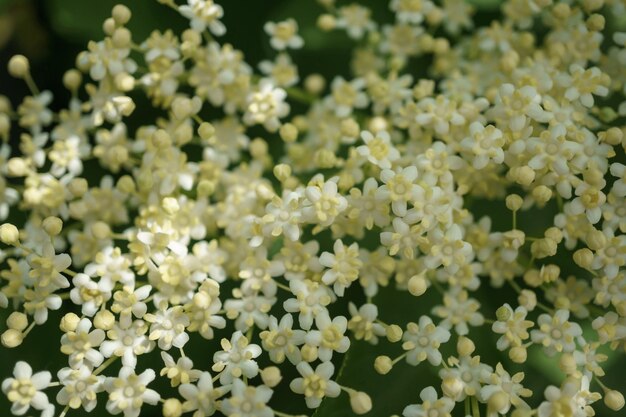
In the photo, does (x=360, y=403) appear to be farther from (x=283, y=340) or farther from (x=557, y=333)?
(x=557, y=333)

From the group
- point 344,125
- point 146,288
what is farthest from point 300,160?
point 146,288

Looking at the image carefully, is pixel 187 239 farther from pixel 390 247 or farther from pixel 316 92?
pixel 316 92

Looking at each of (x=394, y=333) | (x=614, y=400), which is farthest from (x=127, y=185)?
(x=614, y=400)

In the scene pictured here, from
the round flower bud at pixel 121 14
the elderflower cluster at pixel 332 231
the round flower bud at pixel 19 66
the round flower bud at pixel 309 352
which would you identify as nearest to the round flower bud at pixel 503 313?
the elderflower cluster at pixel 332 231

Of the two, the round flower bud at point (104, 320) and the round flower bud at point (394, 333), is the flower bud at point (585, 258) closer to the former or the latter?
the round flower bud at point (394, 333)

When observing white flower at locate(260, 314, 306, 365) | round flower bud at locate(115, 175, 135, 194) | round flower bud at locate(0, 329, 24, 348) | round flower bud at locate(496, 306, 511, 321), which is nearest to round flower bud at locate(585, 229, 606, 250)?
round flower bud at locate(496, 306, 511, 321)

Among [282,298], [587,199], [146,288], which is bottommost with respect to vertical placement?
[282,298]
